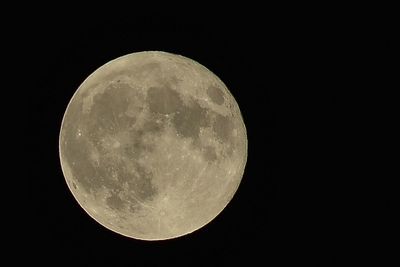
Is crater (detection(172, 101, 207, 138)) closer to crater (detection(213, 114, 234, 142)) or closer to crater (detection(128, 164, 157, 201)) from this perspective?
crater (detection(213, 114, 234, 142))

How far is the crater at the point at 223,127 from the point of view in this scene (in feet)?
26.6

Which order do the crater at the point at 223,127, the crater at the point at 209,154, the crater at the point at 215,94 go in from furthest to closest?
the crater at the point at 215,94
the crater at the point at 223,127
the crater at the point at 209,154

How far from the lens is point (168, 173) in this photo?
7.69 m

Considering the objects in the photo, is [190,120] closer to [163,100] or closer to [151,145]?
[163,100]

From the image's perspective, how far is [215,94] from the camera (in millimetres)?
8336

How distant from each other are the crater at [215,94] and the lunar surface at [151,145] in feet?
0.06

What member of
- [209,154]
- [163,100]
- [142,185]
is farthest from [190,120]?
[142,185]

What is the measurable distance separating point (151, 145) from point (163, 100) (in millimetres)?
639

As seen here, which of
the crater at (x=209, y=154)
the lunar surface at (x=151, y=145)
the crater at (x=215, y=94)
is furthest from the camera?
the crater at (x=215, y=94)

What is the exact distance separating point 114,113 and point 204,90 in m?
1.37

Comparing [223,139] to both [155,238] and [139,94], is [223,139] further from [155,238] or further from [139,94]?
[155,238]

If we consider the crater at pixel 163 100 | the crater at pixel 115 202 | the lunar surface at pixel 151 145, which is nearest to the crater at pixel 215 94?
the lunar surface at pixel 151 145

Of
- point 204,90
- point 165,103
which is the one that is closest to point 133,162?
point 165,103

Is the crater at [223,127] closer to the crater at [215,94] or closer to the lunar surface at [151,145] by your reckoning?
the lunar surface at [151,145]
